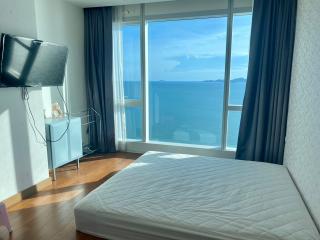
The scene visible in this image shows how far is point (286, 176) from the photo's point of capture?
252 centimetres

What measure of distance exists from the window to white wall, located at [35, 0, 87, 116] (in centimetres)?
81

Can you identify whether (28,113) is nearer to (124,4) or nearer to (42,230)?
(42,230)

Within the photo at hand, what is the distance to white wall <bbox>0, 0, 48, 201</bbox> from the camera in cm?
244

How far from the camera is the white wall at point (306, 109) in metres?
1.90

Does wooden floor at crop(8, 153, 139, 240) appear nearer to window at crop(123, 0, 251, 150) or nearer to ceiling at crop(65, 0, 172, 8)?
window at crop(123, 0, 251, 150)

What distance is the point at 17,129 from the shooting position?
2.62m

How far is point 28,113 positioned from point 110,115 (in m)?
1.65

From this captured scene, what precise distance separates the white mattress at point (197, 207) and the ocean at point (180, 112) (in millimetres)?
1593

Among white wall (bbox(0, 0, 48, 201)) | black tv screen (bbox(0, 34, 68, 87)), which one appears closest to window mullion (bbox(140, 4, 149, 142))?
black tv screen (bbox(0, 34, 68, 87))

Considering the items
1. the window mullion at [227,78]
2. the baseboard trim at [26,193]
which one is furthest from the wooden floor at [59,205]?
the window mullion at [227,78]

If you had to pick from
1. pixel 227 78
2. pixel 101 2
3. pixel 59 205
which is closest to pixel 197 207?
pixel 59 205

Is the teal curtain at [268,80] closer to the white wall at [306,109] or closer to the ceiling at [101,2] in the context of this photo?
the white wall at [306,109]

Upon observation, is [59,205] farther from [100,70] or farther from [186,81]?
[186,81]

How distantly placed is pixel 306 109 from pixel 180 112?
2.64m
